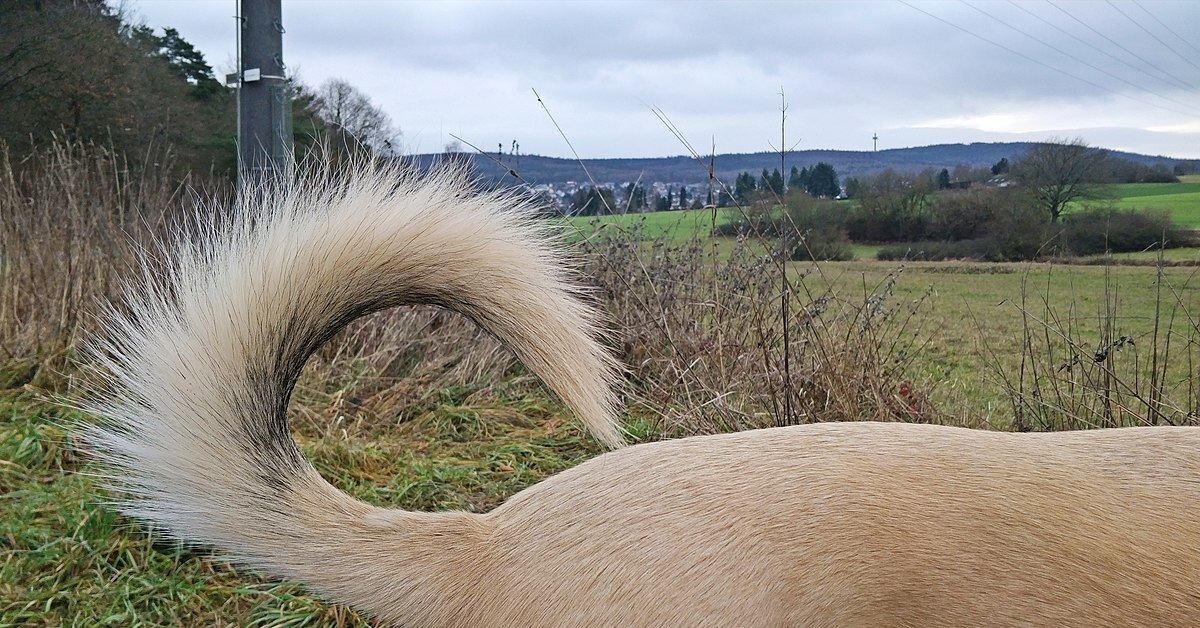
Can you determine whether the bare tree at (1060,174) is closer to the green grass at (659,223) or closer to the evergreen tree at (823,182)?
the evergreen tree at (823,182)

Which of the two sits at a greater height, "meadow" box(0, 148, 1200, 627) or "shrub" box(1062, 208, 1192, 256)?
"shrub" box(1062, 208, 1192, 256)

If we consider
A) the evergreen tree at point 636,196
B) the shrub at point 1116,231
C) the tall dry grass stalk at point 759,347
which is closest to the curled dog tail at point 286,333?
the tall dry grass stalk at point 759,347

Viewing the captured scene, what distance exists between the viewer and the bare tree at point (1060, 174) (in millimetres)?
3434

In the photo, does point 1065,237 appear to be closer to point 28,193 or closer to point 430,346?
point 430,346

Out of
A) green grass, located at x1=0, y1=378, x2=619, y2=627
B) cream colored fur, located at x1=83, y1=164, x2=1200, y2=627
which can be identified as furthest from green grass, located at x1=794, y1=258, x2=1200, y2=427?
cream colored fur, located at x1=83, y1=164, x2=1200, y2=627

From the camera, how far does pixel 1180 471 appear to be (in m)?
1.26

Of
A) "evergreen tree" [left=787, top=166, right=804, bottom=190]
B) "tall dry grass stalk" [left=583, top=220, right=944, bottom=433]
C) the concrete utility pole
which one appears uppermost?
the concrete utility pole

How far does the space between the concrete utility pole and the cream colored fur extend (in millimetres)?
3125

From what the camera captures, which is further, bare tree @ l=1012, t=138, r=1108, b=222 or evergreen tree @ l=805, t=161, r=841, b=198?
evergreen tree @ l=805, t=161, r=841, b=198

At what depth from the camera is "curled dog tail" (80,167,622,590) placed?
4.80ft

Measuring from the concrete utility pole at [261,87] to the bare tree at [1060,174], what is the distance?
3.74 meters

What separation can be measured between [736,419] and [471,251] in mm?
2184

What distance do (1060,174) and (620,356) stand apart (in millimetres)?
2513

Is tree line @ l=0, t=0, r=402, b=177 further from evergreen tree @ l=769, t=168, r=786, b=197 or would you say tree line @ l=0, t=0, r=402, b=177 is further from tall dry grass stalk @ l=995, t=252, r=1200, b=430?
tall dry grass stalk @ l=995, t=252, r=1200, b=430
